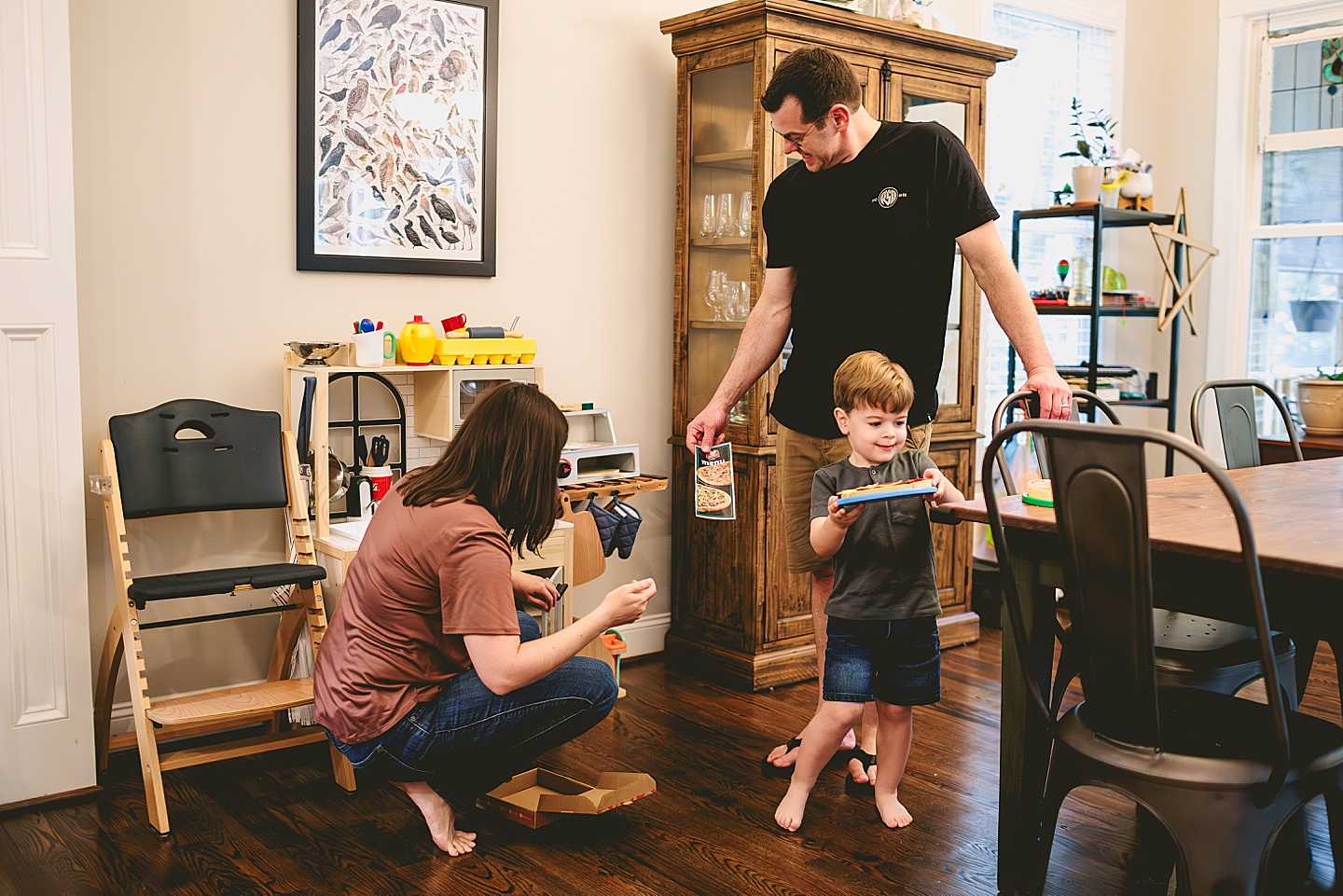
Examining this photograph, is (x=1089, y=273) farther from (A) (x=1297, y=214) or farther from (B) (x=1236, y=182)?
(A) (x=1297, y=214)

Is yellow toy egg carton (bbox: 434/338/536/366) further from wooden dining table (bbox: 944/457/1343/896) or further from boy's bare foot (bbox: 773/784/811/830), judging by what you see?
wooden dining table (bbox: 944/457/1343/896)

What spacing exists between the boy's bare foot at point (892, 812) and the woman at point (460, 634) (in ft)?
2.33

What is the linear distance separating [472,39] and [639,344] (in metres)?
1.14

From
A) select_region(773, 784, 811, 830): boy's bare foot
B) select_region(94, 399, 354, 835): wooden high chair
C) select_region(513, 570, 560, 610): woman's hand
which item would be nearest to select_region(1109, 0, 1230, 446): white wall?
select_region(773, 784, 811, 830): boy's bare foot

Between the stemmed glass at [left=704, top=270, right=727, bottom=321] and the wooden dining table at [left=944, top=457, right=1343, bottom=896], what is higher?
the stemmed glass at [left=704, top=270, right=727, bottom=321]

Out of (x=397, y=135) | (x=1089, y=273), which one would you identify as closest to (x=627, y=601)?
(x=397, y=135)

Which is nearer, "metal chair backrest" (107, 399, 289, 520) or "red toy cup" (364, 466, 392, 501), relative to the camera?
"metal chair backrest" (107, 399, 289, 520)

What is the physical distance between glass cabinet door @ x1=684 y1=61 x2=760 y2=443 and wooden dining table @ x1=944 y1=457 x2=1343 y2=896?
63.7 inches

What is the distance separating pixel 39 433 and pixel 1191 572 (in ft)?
8.08

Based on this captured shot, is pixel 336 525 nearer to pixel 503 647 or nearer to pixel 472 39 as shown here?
pixel 503 647

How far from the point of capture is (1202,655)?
2350mm

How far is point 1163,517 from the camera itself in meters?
2.06

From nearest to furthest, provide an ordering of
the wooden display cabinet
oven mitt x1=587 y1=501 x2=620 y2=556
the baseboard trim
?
oven mitt x1=587 y1=501 x2=620 y2=556 < the wooden display cabinet < the baseboard trim

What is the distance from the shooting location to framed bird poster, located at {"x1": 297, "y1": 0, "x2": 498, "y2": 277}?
3207 mm
